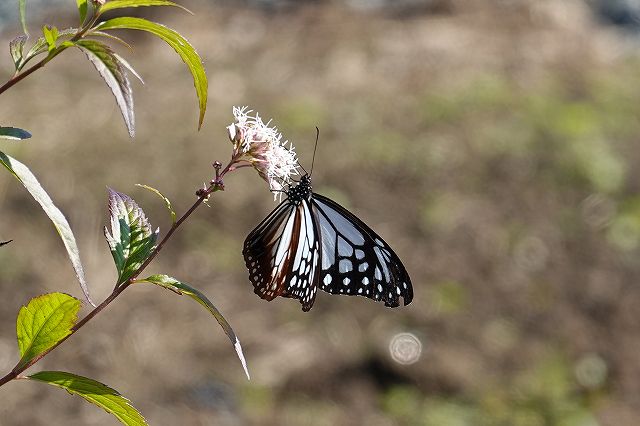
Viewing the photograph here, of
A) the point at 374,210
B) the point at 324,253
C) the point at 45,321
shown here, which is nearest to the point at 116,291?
the point at 45,321

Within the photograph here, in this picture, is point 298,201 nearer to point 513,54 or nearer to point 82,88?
point 82,88

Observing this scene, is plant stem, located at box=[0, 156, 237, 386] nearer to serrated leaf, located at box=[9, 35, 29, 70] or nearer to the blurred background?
serrated leaf, located at box=[9, 35, 29, 70]

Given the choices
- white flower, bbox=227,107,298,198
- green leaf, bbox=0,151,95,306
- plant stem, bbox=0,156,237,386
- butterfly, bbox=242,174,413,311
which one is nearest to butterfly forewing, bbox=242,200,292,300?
butterfly, bbox=242,174,413,311

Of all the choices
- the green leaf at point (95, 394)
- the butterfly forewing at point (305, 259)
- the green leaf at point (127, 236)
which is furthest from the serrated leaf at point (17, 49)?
the butterfly forewing at point (305, 259)

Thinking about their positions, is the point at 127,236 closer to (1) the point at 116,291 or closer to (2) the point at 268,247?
(1) the point at 116,291

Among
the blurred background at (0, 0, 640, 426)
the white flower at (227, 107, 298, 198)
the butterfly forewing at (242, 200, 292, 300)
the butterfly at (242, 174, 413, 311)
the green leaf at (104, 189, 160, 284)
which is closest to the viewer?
the green leaf at (104, 189, 160, 284)

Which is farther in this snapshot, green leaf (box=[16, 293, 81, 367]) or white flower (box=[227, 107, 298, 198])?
white flower (box=[227, 107, 298, 198])

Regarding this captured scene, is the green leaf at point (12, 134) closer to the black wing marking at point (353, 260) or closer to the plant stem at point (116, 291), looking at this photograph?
the plant stem at point (116, 291)
